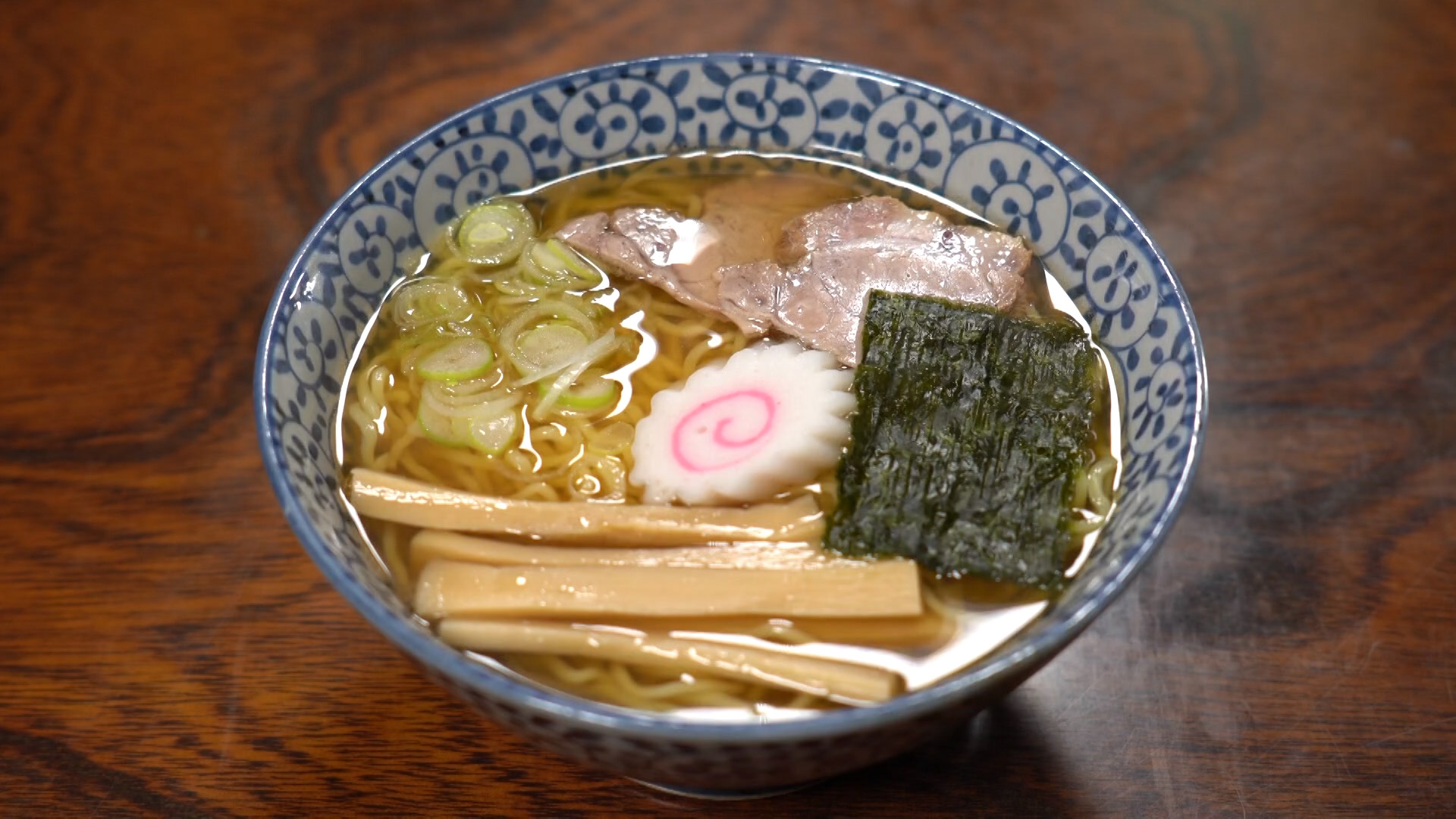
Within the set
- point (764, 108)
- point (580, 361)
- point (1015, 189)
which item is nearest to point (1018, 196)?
point (1015, 189)

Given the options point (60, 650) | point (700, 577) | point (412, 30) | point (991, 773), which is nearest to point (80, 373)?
point (60, 650)

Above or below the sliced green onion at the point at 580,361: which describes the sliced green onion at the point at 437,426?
below

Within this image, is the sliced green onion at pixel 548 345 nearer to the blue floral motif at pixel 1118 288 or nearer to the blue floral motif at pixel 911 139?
the blue floral motif at pixel 911 139

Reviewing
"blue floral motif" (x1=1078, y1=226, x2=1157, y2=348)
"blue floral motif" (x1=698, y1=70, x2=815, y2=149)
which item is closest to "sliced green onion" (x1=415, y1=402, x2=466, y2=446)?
"blue floral motif" (x1=698, y1=70, x2=815, y2=149)

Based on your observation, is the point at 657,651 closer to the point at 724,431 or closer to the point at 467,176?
the point at 724,431

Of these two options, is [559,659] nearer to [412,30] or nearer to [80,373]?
[80,373]

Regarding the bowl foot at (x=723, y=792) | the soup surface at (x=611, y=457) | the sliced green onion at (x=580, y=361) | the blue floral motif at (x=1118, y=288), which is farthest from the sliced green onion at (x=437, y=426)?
the blue floral motif at (x=1118, y=288)

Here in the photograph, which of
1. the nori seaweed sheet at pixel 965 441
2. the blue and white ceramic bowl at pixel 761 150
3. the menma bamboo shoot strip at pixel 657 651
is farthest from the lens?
the nori seaweed sheet at pixel 965 441
